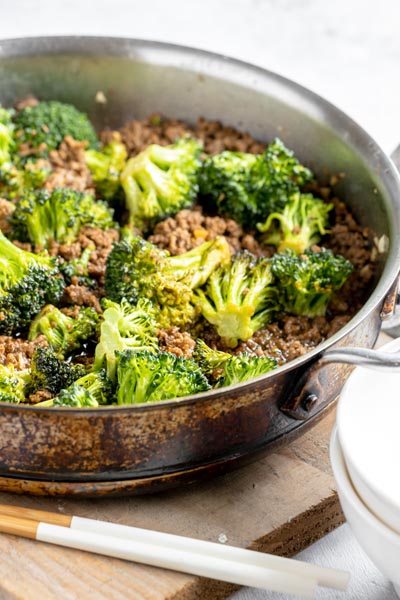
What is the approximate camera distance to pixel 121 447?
2271 mm

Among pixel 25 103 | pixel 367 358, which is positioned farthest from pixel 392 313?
pixel 25 103

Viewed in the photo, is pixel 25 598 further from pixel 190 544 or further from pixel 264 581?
pixel 264 581

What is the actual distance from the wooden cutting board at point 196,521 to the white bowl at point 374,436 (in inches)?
16.7

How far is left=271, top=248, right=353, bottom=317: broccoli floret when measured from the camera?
9.62ft

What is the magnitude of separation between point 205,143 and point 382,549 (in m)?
2.17

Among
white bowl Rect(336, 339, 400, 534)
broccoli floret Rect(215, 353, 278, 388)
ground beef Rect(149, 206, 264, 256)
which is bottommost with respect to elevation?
ground beef Rect(149, 206, 264, 256)

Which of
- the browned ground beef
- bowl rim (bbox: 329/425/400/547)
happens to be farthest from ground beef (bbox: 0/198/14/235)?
bowl rim (bbox: 329/425/400/547)

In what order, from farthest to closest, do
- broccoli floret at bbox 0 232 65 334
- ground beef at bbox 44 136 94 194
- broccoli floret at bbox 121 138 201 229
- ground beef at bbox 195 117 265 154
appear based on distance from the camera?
ground beef at bbox 195 117 265 154
ground beef at bbox 44 136 94 194
broccoli floret at bbox 121 138 201 229
broccoli floret at bbox 0 232 65 334

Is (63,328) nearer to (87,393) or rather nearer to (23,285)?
(23,285)

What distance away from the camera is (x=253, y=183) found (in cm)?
334

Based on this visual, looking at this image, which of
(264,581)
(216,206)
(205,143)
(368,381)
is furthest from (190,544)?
(205,143)

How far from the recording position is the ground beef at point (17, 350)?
265cm

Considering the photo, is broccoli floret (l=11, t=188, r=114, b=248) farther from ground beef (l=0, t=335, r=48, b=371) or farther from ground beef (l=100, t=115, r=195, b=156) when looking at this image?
ground beef (l=100, t=115, r=195, b=156)

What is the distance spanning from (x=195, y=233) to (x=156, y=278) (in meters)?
0.40
